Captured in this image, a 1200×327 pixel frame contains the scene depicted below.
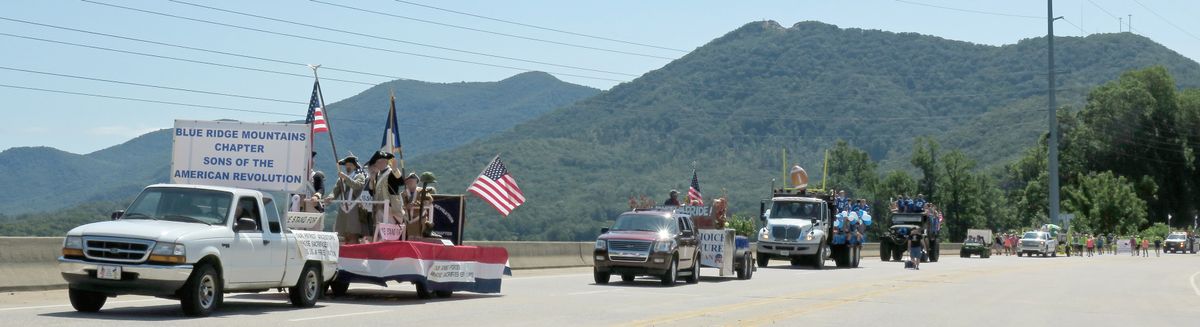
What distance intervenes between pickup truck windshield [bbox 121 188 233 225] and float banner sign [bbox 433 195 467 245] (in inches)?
245

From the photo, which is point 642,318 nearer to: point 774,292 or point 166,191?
point 166,191

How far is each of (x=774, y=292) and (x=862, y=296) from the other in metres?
1.66

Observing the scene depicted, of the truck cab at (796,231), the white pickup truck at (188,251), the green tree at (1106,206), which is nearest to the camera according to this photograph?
the white pickup truck at (188,251)

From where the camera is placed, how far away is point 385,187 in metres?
20.0

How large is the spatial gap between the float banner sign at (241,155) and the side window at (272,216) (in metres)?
1.01

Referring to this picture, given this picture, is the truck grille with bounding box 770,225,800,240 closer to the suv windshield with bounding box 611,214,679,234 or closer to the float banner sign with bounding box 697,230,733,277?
the float banner sign with bounding box 697,230,733,277

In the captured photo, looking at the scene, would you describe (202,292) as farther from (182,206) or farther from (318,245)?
(318,245)

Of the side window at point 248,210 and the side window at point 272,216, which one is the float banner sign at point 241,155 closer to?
the side window at point 272,216

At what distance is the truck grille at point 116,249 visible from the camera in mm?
14859

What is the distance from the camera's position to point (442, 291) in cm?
2205

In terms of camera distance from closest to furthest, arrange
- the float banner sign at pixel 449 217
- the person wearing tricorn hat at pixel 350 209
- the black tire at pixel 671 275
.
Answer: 1. the person wearing tricorn hat at pixel 350 209
2. the float banner sign at pixel 449 217
3. the black tire at pixel 671 275

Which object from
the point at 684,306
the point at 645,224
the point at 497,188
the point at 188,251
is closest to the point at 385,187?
the point at 684,306

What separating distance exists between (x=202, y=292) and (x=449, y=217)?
23.2 ft

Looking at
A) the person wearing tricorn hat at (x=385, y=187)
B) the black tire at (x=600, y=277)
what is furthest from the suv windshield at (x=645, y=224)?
the person wearing tricorn hat at (x=385, y=187)
